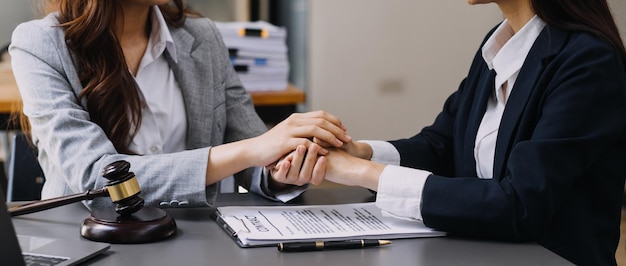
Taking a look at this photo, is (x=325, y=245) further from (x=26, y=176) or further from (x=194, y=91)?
(x=26, y=176)

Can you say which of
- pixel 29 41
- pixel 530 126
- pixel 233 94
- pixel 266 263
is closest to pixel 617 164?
pixel 530 126

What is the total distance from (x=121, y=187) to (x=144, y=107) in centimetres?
57

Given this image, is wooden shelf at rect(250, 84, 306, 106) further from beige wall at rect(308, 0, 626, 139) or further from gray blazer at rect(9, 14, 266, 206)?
gray blazer at rect(9, 14, 266, 206)

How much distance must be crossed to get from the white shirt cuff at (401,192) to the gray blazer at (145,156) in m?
0.31

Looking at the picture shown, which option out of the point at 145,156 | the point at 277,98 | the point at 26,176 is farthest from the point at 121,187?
the point at 277,98

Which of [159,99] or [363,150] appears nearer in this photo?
[363,150]

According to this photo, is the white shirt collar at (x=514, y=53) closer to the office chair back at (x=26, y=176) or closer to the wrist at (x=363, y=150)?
the wrist at (x=363, y=150)

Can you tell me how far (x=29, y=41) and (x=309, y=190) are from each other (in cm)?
66

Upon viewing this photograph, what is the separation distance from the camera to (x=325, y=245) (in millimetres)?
1281

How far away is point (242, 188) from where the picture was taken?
6.02ft

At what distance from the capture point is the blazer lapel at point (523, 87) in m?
1.47

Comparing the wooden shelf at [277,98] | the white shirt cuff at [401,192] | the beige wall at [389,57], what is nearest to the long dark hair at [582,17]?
the white shirt cuff at [401,192]

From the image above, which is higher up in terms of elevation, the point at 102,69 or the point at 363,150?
the point at 102,69

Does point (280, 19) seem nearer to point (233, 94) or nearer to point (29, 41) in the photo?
point (233, 94)
